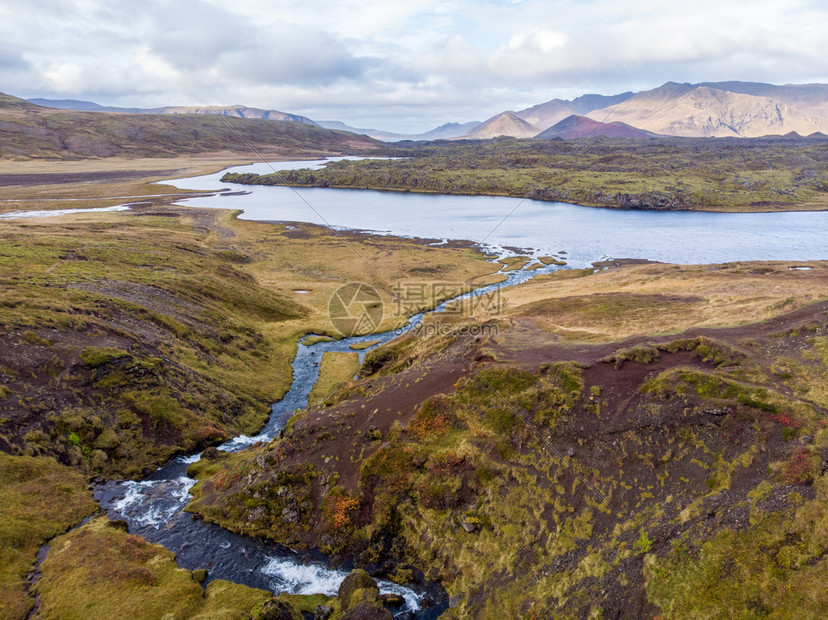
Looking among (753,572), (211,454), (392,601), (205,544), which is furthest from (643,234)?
(205,544)

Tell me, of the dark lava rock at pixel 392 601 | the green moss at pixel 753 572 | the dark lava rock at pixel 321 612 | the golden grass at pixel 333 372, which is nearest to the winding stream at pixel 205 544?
the dark lava rock at pixel 392 601

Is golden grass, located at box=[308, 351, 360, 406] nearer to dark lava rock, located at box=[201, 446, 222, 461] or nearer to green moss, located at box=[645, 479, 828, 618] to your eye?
dark lava rock, located at box=[201, 446, 222, 461]

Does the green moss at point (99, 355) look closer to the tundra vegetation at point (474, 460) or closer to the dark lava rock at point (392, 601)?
the tundra vegetation at point (474, 460)

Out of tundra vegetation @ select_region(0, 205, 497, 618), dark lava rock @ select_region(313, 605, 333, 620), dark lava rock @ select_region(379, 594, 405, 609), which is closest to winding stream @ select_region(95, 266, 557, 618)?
dark lava rock @ select_region(379, 594, 405, 609)

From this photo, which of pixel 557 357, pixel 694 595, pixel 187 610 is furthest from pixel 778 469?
pixel 187 610

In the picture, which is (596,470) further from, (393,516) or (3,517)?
(3,517)

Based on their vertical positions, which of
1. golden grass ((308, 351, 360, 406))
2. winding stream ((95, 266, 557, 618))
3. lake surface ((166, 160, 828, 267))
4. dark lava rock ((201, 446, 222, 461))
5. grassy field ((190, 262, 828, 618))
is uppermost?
lake surface ((166, 160, 828, 267))

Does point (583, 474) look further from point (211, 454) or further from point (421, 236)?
point (421, 236)

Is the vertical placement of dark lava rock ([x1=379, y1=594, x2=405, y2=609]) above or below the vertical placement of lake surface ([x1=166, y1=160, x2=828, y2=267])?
below
